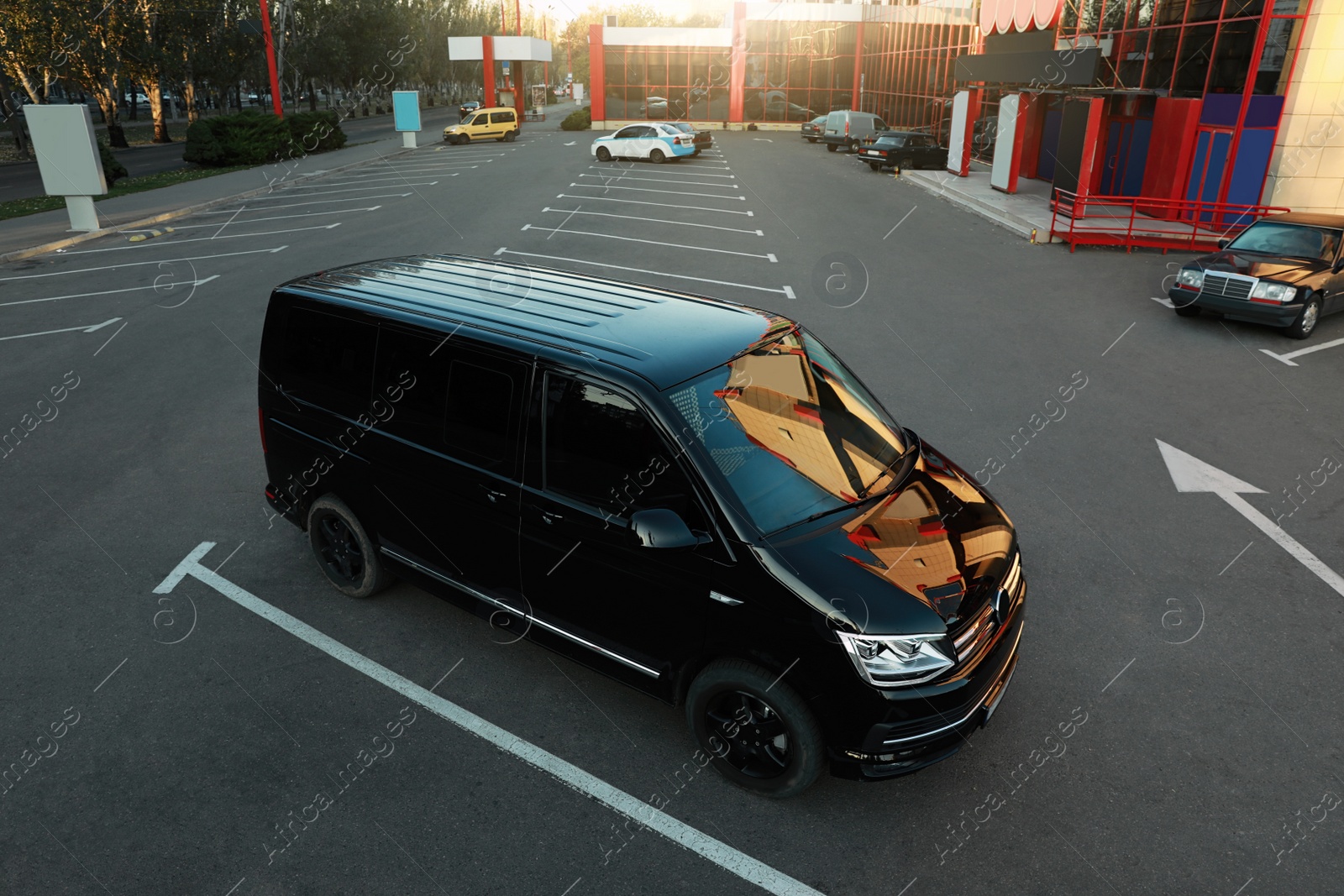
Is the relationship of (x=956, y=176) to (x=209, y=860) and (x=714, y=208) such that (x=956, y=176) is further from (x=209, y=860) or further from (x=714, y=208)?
(x=209, y=860)

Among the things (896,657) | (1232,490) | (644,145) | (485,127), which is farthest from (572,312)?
(485,127)

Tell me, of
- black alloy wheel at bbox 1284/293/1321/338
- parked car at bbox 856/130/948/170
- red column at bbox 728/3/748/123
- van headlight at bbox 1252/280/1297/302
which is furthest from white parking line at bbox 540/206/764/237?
red column at bbox 728/3/748/123

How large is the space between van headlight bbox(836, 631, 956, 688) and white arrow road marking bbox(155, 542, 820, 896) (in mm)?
997

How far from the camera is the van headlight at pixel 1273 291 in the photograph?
11414 millimetres

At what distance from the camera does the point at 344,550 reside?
5906 millimetres

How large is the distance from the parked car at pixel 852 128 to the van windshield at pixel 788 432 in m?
36.2

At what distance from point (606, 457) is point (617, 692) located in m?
1.56

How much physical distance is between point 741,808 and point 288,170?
32.4 meters

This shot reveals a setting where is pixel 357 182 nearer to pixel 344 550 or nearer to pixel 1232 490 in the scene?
pixel 344 550

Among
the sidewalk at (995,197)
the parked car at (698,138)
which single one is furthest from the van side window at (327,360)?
the parked car at (698,138)

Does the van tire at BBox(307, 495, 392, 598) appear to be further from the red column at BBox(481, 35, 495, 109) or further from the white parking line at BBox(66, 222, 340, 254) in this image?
the red column at BBox(481, 35, 495, 109)

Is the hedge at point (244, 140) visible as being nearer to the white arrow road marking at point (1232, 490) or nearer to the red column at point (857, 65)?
the red column at point (857, 65)

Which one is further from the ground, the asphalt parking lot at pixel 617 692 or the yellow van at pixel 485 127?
the yellow van at pixel 485 127

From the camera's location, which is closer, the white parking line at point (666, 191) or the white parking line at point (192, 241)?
the white parking line at point (192, 241)
